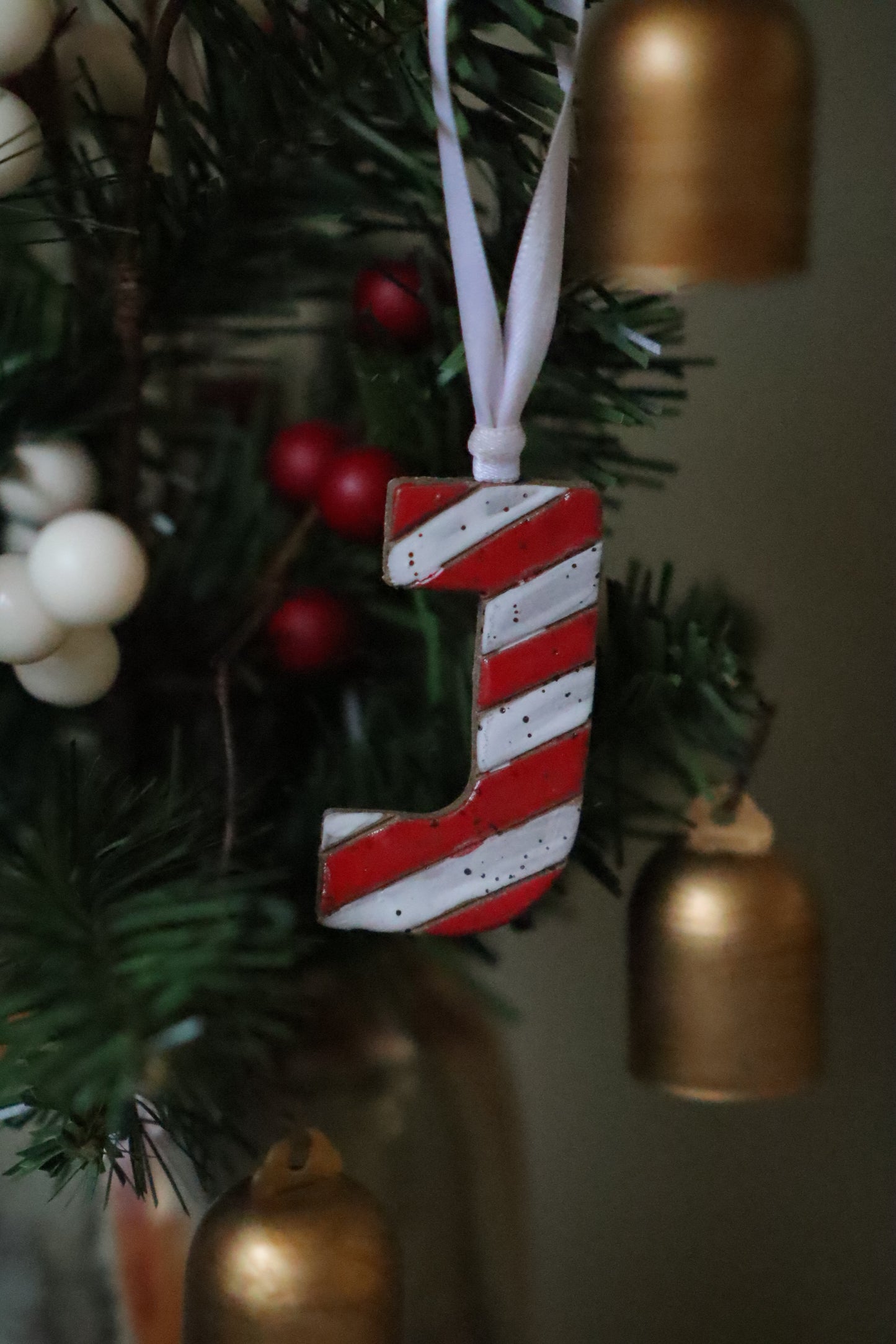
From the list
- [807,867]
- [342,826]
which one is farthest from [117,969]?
[807,867]

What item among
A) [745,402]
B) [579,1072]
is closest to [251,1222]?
[579,1072]

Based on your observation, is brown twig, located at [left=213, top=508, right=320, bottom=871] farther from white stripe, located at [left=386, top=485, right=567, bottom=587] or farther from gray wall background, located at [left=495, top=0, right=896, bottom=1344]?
gray wall background, located at [left=495, top=0, right=896, bottom=1344]

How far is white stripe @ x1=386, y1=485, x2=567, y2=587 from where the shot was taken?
28 centimetres

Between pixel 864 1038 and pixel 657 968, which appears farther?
pixel 864 1038

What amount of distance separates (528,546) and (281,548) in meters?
0.08

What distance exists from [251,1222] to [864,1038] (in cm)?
32

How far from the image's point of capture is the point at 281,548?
1.09 feet

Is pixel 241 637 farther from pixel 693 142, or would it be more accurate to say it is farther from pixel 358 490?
pixel 693 142

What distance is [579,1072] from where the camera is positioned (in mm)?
520

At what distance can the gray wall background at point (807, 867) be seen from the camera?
1.61 ft

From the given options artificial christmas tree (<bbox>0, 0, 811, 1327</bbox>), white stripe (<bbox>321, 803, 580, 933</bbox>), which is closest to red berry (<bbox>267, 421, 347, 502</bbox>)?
artificial christmas tree (<bbox>0, 0, 811, 1327</bbox>)

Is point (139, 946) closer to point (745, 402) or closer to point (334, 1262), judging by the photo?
point (334, 1262)

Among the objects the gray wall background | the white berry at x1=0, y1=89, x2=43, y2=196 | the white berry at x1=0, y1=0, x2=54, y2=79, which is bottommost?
the gray wall background

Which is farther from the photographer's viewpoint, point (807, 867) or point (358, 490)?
point (807, 867)
